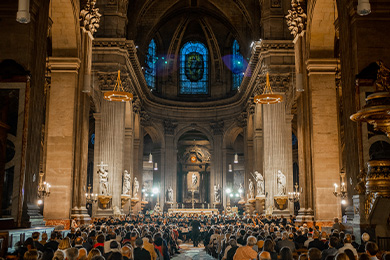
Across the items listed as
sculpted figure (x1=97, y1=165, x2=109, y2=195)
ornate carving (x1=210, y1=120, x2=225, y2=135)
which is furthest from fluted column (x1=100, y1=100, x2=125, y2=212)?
ornate carving (x1=210, y1=120, x2=225, y2=135)

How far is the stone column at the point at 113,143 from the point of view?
29812 millimetres

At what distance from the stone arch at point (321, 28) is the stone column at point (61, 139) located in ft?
31.0

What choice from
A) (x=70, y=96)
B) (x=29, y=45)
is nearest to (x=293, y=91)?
(x=70, y=96)

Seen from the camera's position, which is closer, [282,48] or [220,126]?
[282,48]

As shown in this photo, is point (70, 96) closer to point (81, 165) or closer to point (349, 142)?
point (81, 165)

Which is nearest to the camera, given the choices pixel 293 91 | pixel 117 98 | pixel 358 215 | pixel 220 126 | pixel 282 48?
pixel 358 215

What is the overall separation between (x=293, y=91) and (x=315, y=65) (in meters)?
10.4

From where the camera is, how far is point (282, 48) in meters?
31.1

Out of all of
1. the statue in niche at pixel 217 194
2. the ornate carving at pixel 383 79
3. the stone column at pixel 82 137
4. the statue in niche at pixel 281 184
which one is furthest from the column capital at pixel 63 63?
the statue in niche at pixel 217 194

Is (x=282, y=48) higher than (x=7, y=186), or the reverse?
(x=282, y=48)

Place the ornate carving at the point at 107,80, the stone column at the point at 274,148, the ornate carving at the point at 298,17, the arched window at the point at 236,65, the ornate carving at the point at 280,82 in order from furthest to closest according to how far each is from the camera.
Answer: the arched window at the point at 236,65, the ornate carving at the point at 107,80, the ornate carving at the point at 280,82, the stone column at the point at 274,148, the ornate carving at the point at 298,17

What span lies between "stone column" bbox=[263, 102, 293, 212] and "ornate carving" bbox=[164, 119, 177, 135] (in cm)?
1867

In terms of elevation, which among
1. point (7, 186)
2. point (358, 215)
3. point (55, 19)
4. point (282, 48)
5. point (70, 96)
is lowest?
point (358, 215)

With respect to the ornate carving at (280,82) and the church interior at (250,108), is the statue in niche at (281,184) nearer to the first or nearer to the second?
the church interior at (250,108)
